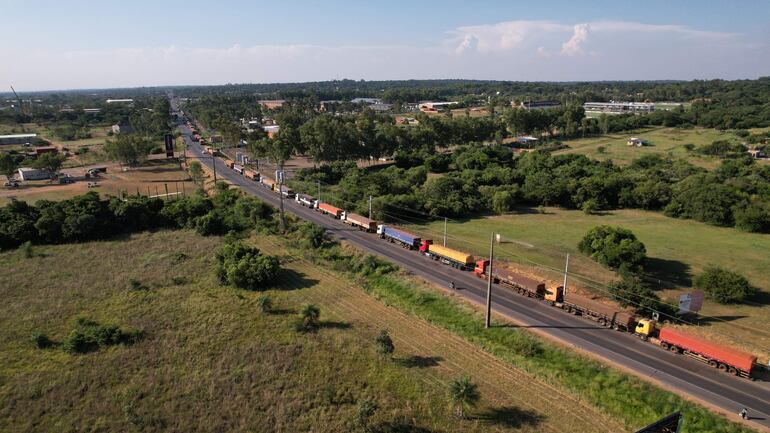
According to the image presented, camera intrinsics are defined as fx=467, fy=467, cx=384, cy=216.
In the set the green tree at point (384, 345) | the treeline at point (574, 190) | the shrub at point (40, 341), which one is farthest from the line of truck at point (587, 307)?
the shrub at point (40, 341)

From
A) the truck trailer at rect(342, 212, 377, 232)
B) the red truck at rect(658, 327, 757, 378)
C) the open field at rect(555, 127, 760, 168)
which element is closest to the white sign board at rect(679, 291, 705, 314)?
the red truck at rect(658, 327, 757, 378)

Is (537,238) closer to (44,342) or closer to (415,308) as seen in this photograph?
(415,308)

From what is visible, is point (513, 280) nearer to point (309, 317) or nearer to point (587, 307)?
point (587, 307)

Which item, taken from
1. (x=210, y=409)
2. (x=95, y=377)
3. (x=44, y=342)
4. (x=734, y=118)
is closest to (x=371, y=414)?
(x=210, y=409)

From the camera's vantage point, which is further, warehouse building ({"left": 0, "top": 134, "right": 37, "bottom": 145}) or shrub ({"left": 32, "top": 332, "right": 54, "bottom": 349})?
warehouse building ({"left": 0, "top": 134, "right": 37, "bottom": 145})

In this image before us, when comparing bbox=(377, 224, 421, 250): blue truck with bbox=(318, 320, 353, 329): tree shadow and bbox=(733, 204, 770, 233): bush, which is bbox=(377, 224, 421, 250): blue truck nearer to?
bbox=(318, 320, 353, 329): tree shadow

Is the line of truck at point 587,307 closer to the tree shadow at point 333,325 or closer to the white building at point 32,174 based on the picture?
the tree shadow at point 333,325
